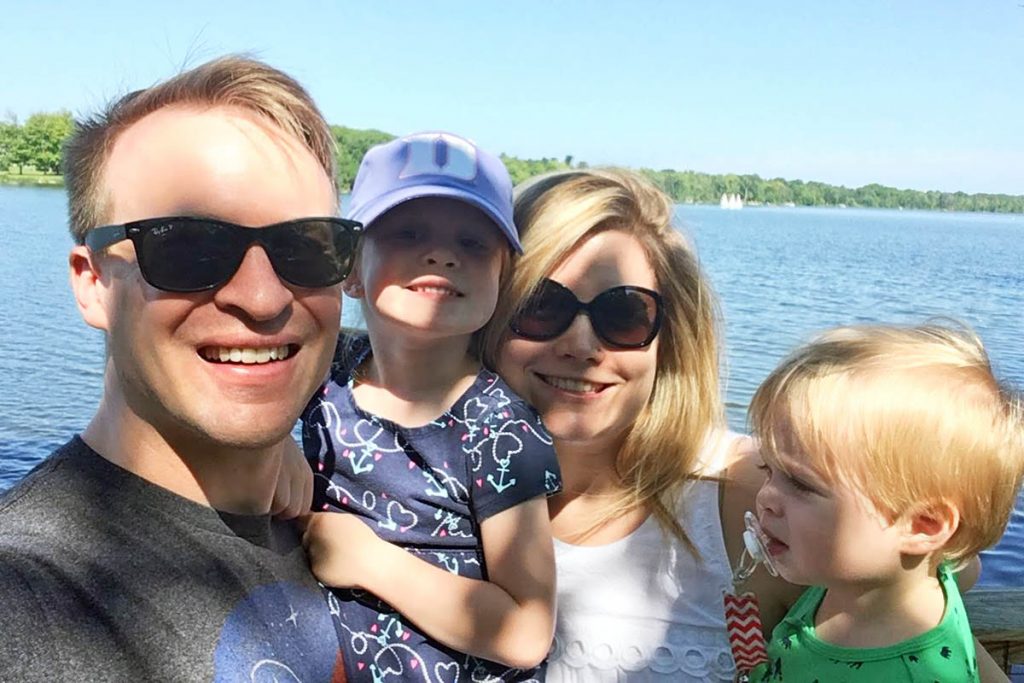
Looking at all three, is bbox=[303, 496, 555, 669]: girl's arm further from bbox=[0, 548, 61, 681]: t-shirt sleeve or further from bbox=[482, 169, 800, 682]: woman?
bbox=[0, 548, 61, 681]: t-shirt sleeve

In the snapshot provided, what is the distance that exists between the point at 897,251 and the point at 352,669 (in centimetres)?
5775

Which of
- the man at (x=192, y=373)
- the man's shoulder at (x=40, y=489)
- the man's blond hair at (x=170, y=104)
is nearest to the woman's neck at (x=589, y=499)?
the man at (x=192, y=373)

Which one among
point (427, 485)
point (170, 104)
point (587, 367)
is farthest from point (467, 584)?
point (170, 104)

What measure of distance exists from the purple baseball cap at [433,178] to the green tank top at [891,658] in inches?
46.3

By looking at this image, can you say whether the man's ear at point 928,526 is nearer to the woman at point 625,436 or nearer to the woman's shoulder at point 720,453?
the woman at point 625,436

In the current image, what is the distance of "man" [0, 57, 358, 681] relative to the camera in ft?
4.60

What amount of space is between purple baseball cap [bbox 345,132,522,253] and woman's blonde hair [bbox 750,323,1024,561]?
2.75ft

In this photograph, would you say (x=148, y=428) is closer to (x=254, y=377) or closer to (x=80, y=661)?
(x=254, y=377)

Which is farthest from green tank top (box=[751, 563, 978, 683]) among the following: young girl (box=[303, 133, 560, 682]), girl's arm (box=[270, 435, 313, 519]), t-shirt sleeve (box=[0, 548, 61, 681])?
t-shirt sleeve (box=[0, 548, 61, 681])

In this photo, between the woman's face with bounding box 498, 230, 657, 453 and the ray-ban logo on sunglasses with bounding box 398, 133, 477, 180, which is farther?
the woman's face with bounding box 498, 230, 657, 453

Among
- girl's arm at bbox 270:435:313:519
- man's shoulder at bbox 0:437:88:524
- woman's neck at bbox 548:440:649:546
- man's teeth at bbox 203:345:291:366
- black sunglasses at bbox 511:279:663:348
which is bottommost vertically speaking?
woman's neck at bbox 548:440:649:546

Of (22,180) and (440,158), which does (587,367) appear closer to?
(440,158)

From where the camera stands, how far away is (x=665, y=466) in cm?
240

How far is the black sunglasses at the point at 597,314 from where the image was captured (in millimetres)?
2318
